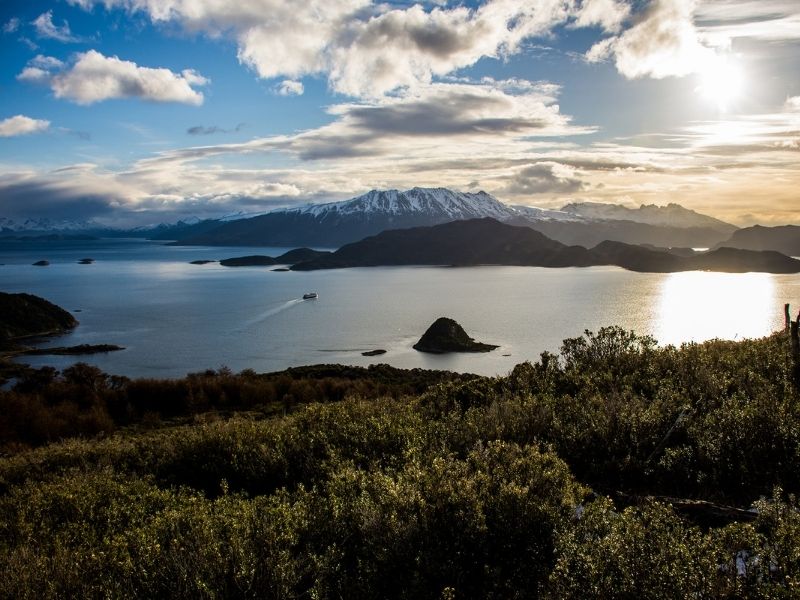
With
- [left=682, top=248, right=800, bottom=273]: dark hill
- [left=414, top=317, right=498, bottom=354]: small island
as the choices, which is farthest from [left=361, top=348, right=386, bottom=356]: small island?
[left=682, top=248, right=800, bottom=273]: dark hill

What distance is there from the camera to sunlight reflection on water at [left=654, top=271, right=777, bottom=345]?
267 ft

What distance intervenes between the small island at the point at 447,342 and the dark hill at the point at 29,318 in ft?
202

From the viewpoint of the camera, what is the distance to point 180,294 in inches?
5202

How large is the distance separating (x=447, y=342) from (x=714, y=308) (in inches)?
2535

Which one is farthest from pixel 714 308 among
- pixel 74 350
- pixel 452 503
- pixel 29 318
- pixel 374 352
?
pixel 29 318

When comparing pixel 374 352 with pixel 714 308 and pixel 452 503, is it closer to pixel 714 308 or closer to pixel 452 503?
pixel 452 503

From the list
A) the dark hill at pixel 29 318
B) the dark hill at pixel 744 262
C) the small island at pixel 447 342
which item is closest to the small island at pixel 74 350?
the dark hill at pixel 29 318

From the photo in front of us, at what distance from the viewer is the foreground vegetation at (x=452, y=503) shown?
14.2 ft

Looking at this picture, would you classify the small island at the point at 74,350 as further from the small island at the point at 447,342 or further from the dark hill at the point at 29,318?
the small island at the point at 447,342

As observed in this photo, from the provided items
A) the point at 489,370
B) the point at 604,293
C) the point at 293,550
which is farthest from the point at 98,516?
the point at 604,293

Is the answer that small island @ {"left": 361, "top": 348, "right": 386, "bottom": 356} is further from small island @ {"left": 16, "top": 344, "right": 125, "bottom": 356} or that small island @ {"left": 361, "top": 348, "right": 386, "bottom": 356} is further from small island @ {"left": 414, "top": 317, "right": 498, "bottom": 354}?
small island @ {"left": 16, "top": 344, "right": 125, "bottom": 356}

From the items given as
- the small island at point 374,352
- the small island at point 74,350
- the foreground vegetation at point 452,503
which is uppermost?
the foreground vegetation at point 452,503

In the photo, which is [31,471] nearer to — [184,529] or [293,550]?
[184,529]

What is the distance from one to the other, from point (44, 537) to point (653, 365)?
1348cm
